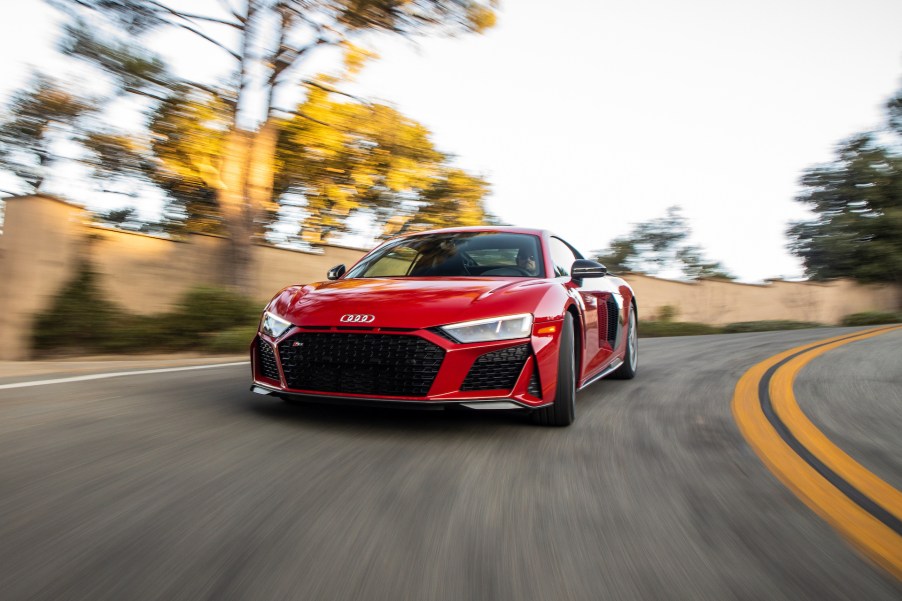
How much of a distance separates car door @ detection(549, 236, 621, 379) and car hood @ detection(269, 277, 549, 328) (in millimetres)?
657

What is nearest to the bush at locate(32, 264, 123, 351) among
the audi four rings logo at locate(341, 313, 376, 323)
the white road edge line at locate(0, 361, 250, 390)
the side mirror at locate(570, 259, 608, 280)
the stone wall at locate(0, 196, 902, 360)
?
the stone wall at locate(0, 196, 902, 360)

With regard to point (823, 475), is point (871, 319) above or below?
above

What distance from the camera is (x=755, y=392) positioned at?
5.88 metres

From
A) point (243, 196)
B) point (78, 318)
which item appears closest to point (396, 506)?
point (78, 318)

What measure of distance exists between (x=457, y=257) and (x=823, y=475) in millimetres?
2791

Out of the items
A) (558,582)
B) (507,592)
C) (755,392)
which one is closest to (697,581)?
(558,582)

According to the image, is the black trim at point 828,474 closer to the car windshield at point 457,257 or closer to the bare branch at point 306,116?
the car windshield at point 457,257

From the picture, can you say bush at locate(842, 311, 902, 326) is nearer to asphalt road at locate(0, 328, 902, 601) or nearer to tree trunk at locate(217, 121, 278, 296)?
tree trunk at locate(217, 121, 278, 296)

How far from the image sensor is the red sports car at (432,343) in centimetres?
361

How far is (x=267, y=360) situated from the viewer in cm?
405

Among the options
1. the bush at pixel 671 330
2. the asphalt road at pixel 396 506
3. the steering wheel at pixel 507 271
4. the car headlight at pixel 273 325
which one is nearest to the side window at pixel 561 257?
the steering wheel at pixel 507 271

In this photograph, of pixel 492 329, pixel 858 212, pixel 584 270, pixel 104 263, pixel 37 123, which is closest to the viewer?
pixel 492 329

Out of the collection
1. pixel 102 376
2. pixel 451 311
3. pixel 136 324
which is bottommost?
pixel 102 376

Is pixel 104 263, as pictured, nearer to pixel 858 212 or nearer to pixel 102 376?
pixel 102 376
